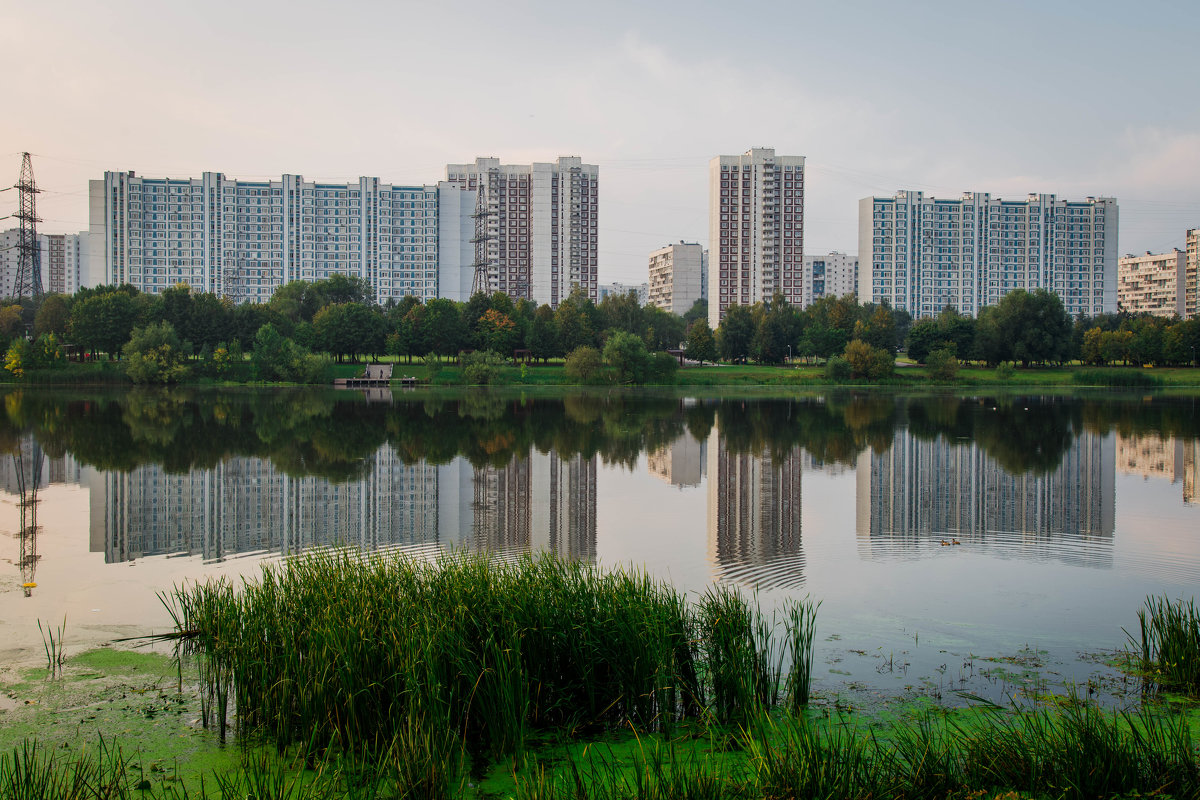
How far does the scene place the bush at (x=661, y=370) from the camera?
8556 centimetres

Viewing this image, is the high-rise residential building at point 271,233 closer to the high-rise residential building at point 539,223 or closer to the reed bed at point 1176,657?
the high-rise residential building at point 539,223

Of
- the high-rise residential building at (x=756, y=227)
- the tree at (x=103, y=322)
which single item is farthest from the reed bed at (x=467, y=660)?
the high-rise residential building at (x=756, y=227)

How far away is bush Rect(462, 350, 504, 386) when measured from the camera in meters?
83.7

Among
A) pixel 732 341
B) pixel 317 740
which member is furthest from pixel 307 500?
pixel 732 341

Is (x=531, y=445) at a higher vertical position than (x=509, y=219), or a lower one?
lower

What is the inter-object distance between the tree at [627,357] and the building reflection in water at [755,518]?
50.8m

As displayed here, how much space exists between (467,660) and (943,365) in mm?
90472

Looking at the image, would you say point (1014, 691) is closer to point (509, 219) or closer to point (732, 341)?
point (732, 341)

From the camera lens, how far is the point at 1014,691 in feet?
29.6

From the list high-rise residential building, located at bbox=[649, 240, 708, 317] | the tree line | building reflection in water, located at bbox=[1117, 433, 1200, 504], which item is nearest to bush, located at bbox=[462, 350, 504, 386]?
the tree line

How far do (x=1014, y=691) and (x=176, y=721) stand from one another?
26.5 feet

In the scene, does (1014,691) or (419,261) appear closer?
(1014,691)

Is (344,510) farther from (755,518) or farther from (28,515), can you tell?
(755,518)

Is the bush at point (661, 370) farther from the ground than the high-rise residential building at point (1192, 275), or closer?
closer
